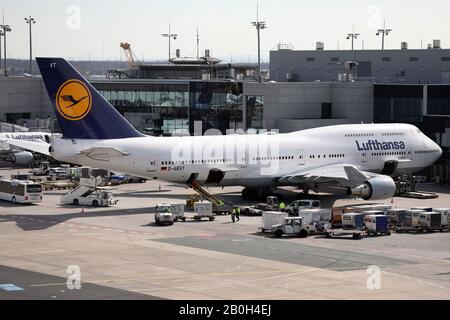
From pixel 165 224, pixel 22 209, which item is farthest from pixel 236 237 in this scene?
pixel 22 209

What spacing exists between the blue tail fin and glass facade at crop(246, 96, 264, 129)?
3557 cm

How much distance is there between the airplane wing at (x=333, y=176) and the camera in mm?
82000

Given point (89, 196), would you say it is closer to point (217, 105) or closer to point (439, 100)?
point (217, 105)

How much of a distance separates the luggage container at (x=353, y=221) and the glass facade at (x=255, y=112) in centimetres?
4142

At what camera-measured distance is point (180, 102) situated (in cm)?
13150

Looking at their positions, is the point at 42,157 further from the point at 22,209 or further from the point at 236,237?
the point at 236,237

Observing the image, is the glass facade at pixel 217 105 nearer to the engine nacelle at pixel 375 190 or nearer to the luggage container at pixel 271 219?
the engine nacelle at pixel 375 190

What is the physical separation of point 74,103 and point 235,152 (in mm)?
13659

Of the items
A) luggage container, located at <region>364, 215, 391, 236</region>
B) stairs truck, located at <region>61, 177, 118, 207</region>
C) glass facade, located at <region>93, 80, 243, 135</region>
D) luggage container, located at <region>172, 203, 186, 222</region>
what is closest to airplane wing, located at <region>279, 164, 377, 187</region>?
luggage container, located at <region>172, 203, 186, 222</region>

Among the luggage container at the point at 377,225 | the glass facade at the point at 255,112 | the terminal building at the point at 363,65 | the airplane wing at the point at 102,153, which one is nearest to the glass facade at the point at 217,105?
the glass facade at the point at 255,112

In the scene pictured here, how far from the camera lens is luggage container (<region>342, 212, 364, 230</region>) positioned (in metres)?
69.7

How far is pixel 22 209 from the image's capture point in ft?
265

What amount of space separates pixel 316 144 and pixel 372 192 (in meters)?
9.21
